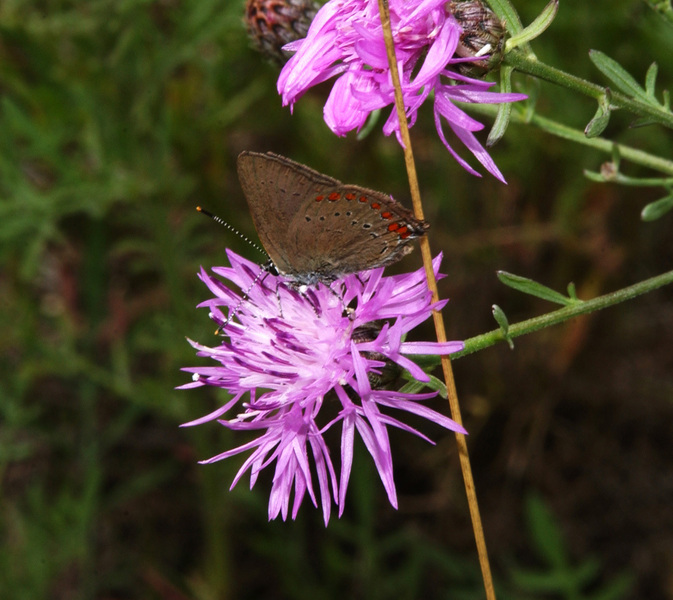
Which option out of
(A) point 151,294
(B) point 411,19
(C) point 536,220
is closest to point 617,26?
(C) point 536,220

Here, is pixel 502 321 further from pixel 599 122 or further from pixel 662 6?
pixel 662 6

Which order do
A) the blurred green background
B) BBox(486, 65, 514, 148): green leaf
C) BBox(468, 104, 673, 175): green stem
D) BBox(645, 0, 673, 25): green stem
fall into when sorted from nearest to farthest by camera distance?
1. BBox(486, 65, 514, 148): green leaf
2. BBox(645, 0, 673, 25): green stem
3. BBox(468, 104, 673, 175): green stem
4. the blurred green background

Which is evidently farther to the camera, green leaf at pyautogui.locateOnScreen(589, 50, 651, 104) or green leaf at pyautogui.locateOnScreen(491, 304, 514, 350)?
green leaf at pyautogui.locateOnScreen(589, 50, 651, 104)

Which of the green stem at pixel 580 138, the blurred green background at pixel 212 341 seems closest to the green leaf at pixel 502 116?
the green stem at pixel 580 138

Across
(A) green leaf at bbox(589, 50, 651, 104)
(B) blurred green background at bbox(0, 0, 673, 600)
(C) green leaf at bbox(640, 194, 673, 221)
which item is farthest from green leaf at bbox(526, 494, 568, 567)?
(A) green leaf at bbox(589, 50, 651, 104)

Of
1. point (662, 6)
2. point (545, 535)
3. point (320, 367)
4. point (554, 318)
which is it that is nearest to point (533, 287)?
point (554, 318)

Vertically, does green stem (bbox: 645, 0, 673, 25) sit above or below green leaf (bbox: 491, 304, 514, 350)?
above

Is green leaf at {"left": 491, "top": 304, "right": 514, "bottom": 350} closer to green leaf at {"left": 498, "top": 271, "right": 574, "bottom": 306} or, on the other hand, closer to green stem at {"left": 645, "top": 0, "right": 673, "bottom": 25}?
green leaf at {"left": 498, "top": 271, "right": 574, "bottom": 306}
